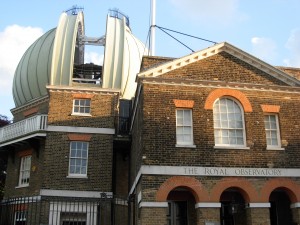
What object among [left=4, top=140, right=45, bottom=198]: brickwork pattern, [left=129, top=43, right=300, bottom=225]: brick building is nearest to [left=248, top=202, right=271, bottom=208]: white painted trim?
[left=129, top=43, right=300, bottom=225]: brick building

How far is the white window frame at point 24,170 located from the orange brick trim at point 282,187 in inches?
561

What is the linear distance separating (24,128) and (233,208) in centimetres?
1353

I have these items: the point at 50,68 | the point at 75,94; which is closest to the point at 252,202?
the point at 75,94

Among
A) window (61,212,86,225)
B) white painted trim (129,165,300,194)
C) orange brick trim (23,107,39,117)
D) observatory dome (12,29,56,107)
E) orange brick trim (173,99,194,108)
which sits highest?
observatory dome (12,29,56,107)

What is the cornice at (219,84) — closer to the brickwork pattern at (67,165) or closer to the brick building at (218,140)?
the brick building at (218,140)

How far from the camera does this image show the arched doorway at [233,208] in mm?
16000

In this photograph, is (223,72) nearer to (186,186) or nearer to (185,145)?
(185,145)

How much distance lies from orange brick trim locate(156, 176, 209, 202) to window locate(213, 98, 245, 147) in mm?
2040

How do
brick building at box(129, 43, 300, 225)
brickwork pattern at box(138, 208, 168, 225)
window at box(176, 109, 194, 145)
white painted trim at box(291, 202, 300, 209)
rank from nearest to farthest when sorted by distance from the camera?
brickwork pattern at box(138, 208, 168, 225) < brick building at box(129, 43, 300, 225) < white painted trim at box(291, 202, 300, 209) < window at box(176, 109, 194, 145)

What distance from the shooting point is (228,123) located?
16.4 metres

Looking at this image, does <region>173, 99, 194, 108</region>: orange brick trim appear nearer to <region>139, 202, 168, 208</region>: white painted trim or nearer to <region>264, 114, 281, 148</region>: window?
<region>264, 114, 281, 148</region>: window

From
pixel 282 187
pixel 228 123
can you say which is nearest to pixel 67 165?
pixel 228 123

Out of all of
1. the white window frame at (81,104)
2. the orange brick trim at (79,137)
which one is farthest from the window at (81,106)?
the orange brick trim at (79,137)

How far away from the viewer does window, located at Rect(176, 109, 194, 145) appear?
51.8 feet
